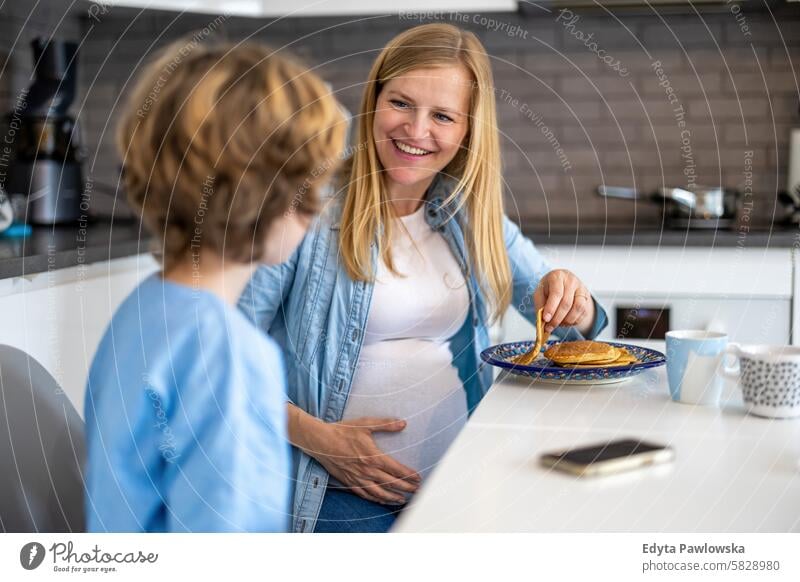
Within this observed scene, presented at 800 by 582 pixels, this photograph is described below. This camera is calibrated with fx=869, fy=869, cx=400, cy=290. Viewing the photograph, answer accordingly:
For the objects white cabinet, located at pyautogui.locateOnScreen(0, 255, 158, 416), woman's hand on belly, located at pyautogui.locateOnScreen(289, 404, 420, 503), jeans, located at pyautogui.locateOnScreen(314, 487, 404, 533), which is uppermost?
white cabinet, located at pyautogui.locateOnScreen(0, 255, 158, 416)

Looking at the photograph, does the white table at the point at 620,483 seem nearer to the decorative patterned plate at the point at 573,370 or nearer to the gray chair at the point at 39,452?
the decorative patterned plate at the point at 573,370

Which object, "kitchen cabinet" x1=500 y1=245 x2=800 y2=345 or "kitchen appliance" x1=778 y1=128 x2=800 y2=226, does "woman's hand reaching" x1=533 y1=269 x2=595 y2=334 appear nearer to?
"kitchen cabinet" x1=500 y1=245 x2=800 y2=345

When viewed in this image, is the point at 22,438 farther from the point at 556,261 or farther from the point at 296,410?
the point at 556,261

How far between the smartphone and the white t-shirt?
29 centimetres

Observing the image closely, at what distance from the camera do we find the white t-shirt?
77cm

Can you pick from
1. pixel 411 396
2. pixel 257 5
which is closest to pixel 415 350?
pixel 411 396

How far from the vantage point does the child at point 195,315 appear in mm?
558

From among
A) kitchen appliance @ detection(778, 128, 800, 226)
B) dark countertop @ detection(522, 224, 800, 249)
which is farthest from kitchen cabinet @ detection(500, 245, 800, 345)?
kitchen appliance @ detection(778, 128, 800, 226)

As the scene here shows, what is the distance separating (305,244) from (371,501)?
0.23 meters

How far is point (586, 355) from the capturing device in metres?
0.65

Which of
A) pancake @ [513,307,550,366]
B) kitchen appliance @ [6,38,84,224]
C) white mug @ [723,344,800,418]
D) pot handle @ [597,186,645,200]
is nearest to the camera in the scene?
white mug @ [723,344,800,418]

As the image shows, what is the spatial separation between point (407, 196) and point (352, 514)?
0.95 feet

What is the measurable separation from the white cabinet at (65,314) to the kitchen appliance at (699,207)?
31.6 inches

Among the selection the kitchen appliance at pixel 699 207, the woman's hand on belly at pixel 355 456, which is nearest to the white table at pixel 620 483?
the woman's hand on belly at pixel 355 456
